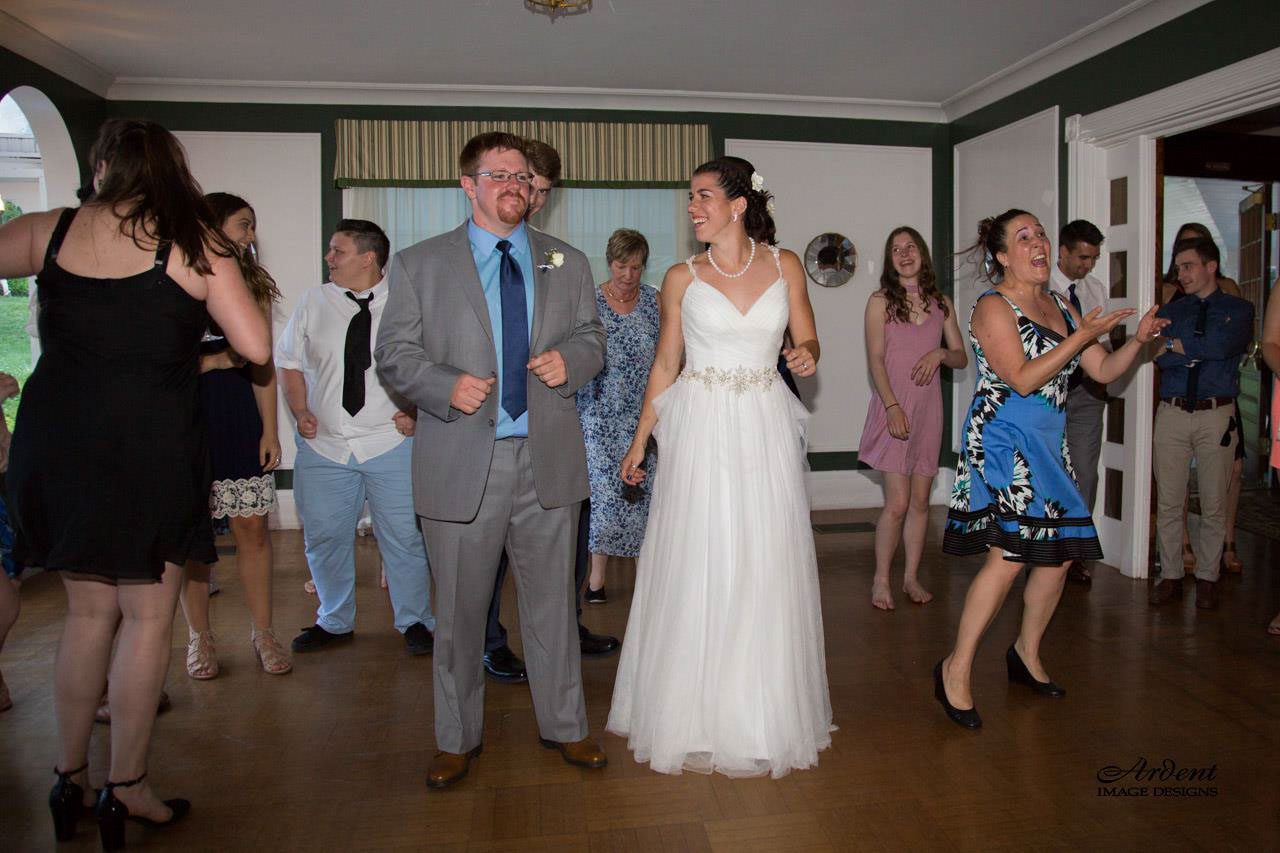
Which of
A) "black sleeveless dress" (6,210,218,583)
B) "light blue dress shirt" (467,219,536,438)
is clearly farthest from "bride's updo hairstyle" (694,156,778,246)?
"black sleeveless dress" (6,210,218,583)

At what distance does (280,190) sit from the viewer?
6.75m

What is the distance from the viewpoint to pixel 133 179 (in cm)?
225

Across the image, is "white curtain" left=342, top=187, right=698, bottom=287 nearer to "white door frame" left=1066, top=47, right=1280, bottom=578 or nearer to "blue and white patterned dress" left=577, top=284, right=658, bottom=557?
"white door frame" left=1066, top=47, right=1280, bottom=578

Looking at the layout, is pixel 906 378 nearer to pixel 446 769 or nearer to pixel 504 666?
pixel 504 666

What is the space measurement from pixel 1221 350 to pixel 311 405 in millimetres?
4196

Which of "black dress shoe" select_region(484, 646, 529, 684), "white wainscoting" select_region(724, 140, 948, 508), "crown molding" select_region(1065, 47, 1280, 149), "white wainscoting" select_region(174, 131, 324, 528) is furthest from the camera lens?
"white wainscoting" select_region(724, 140, 948, 508)

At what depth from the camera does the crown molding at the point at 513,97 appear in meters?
6.55

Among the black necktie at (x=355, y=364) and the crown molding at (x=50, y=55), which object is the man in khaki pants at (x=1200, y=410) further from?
the crown molding at (x=50, y=55)

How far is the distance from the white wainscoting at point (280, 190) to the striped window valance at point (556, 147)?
0.90 ft

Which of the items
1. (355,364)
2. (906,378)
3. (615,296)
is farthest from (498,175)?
(906,378)

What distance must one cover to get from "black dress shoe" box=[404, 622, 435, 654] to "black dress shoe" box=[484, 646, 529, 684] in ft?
1.06

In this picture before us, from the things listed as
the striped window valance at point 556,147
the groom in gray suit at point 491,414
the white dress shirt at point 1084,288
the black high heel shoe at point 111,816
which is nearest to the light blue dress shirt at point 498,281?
the groom in gray suit at point 491,414

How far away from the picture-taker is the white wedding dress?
279 centimetres

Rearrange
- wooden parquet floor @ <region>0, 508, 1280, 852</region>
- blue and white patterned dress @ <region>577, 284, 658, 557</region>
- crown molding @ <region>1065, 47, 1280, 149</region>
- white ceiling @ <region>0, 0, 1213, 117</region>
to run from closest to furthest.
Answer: wooden parquet floor @ <region>0, 508, 1280, 852</region>
blue and white patterned dress @ <region>577, 284, 658, 557</region>
crown molding @ <region>1065, 47, 1280, 149</region>
white ceiling @ <region>0, 0, 1213, 117</region>
